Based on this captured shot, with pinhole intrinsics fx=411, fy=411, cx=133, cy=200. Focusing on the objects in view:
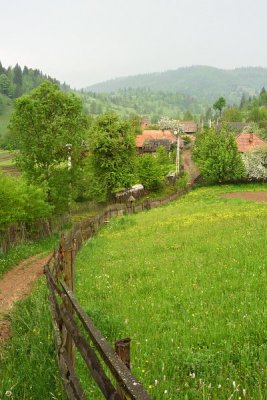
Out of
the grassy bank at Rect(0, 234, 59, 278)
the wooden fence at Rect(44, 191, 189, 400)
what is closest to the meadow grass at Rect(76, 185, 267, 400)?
the wooden fence at Rect(44, 191, 189, 400)

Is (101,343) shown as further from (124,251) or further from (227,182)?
(227,182)

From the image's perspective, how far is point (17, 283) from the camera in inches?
787

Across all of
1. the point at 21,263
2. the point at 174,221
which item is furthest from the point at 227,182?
the point at 21,263

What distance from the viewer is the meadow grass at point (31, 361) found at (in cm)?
751

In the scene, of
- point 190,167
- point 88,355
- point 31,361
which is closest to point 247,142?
point 190,167

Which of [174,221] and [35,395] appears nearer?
[35,395]

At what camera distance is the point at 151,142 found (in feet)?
385

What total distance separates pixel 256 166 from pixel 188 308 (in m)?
52.1

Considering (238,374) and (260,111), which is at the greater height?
(260,111)

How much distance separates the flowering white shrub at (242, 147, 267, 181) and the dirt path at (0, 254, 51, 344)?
39960 mm

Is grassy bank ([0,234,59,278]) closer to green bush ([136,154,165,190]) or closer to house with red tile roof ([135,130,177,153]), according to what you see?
green bush ([136,154,165,190])

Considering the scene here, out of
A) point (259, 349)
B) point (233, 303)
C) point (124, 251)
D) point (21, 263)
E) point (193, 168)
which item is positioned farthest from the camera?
point (193, 168)

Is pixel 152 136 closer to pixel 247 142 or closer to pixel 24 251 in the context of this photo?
pixel 247 142

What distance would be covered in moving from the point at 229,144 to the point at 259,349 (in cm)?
5421
